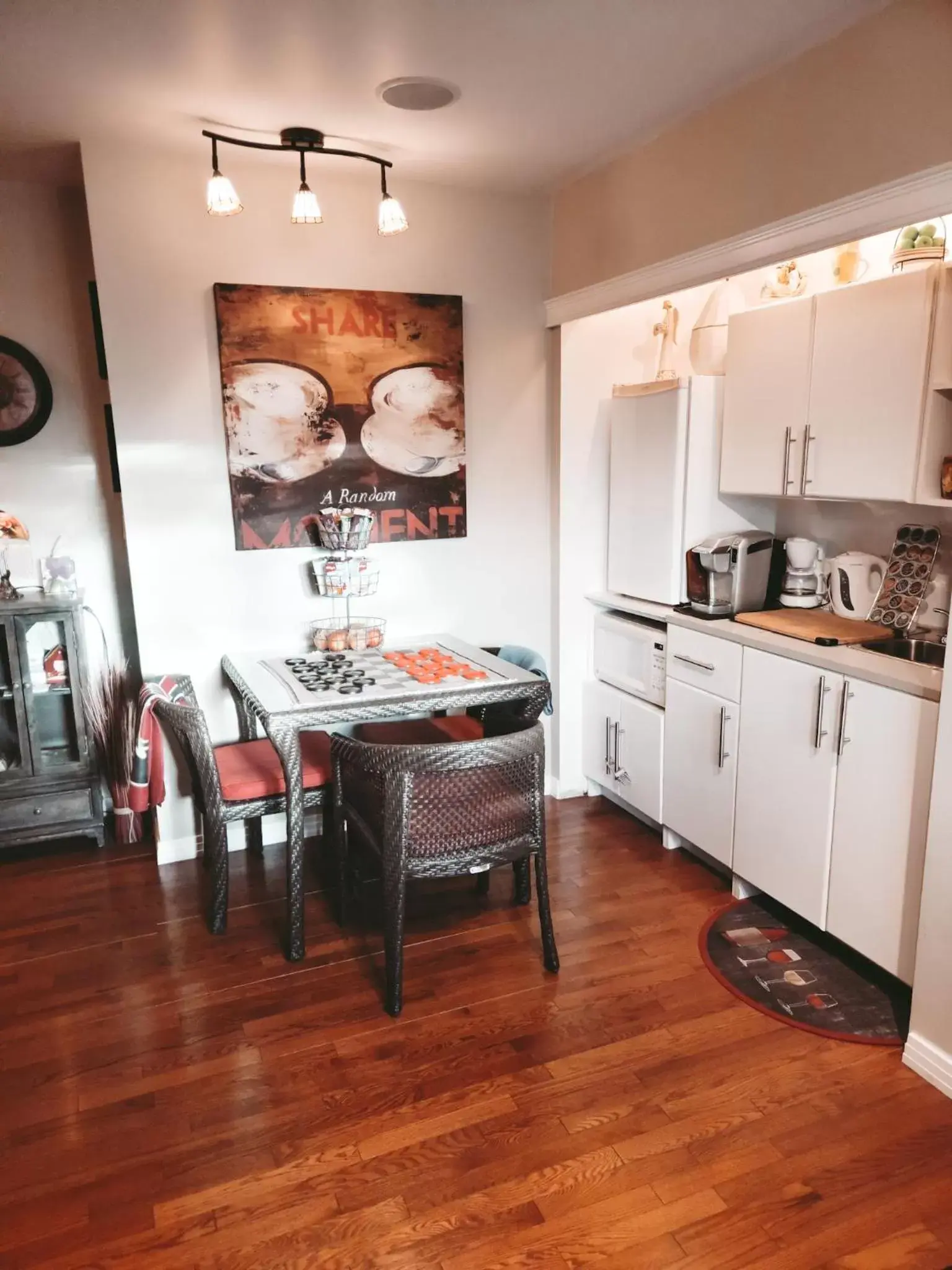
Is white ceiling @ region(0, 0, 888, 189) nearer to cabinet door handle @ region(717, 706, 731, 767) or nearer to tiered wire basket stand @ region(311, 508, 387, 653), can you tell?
tiered wire basket stand @ region(311, 508, 387, 653)

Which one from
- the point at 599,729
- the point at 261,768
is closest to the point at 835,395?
the point at 599,729

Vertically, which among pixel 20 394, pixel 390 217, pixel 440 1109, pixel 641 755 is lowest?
pixel 440 1109

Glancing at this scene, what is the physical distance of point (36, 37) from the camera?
2.09m

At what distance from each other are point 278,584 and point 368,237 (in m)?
1.35

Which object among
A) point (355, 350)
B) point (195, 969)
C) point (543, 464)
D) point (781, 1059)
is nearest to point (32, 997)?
point (195, 969)

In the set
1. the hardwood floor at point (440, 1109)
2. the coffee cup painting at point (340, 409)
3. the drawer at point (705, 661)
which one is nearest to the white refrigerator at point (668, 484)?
the drawer at point (705, 661)

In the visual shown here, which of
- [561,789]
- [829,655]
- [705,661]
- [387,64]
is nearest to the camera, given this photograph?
[387,64]

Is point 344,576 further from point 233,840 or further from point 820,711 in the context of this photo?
point 820,711

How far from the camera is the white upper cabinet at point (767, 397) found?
276cm

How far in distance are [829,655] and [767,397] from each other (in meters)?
0.93

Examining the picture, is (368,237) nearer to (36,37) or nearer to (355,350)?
(355,350)

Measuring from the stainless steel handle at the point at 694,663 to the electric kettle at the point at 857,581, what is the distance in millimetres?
487

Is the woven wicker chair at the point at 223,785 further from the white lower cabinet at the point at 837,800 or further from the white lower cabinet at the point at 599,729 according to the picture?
the white lower cabinet at the point at 837,800

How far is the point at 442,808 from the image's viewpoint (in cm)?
236
